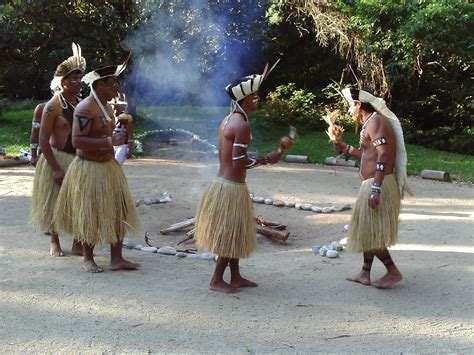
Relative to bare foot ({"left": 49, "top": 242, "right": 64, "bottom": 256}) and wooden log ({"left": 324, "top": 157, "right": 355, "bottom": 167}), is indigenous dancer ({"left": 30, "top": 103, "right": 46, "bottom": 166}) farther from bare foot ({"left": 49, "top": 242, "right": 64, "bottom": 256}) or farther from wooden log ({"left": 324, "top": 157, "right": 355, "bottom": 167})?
wooden log ({"left": 324, "top": 157, "right": 355, "bottom": 167})

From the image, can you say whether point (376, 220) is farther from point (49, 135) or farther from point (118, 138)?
point (49, 135)

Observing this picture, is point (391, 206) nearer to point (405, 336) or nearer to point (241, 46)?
point (405, 336)

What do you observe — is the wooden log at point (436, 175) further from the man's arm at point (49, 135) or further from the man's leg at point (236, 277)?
the man's arm at point (49, 135)

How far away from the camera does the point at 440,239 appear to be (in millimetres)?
5457

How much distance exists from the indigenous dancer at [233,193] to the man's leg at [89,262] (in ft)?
3.02

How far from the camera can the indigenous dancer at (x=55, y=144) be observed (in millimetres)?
4742

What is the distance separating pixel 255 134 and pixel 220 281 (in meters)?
9.66

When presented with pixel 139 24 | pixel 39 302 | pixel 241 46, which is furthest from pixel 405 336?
pixel 241 46

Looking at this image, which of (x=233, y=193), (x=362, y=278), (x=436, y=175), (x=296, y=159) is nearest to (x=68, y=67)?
(x=233, y=193)

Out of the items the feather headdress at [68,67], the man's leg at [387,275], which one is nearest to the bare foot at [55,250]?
the feather headdress at [68,67]

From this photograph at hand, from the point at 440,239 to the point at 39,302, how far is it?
3.61 m

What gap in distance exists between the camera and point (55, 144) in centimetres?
487

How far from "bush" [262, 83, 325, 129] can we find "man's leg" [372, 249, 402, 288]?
10396mm

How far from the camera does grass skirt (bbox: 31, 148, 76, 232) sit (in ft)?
15.7
